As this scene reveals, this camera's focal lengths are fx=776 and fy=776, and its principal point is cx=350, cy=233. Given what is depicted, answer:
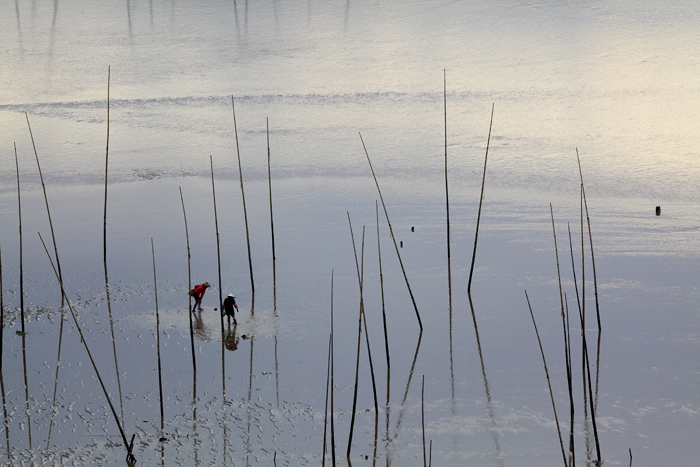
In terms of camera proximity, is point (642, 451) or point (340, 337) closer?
point (642, 451)

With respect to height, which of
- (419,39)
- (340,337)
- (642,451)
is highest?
(419,39)

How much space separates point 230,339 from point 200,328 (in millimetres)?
202

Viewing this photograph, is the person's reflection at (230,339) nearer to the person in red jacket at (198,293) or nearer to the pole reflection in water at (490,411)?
the person in red jacket at (198,293)

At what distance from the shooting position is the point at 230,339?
353 cm

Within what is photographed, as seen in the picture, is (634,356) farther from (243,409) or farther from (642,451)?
(243,409)

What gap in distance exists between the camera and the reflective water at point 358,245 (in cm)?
285

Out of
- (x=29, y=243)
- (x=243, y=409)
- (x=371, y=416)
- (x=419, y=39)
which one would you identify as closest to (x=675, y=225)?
(x=371, y=416)

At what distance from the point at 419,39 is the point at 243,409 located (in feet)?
31.2

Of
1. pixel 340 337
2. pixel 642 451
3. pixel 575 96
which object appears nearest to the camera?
pixel 642 451

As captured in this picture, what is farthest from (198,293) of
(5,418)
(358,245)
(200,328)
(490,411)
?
(490,411)

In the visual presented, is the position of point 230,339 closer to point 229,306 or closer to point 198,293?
point 229,306

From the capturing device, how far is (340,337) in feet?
11.9

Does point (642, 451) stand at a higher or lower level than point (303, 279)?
lower

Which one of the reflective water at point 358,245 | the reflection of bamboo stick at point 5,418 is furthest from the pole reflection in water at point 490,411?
the reflection of bamboo stick at point 5,418
